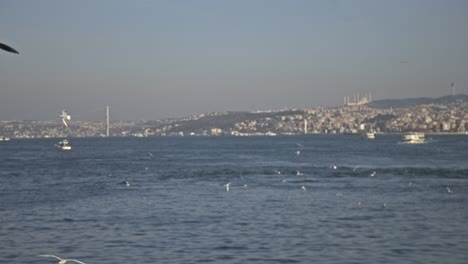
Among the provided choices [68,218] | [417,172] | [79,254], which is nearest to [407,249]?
[79,254]

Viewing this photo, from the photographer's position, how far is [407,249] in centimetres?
2216

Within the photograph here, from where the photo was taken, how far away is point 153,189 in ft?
150

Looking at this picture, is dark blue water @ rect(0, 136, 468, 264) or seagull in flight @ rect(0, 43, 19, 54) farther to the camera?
dark blue water @ rect(0, 136, 468, 264)

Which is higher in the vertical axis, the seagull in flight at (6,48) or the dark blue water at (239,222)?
the seagull in flight at (6,48)

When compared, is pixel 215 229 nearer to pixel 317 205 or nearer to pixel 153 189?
pixel 317 205

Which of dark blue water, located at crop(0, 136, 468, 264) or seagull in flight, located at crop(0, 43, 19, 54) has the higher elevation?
seagull in flight, located at crop(0, 43, 19, 54)

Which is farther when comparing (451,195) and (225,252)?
(451,195)

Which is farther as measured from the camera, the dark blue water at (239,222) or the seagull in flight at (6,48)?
the dark blue water at (239,222)

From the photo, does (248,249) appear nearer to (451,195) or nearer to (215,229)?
(215,229)

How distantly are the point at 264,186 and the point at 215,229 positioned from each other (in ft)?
67.8

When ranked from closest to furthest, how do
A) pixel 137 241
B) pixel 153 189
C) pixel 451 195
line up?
pixel 137 241, pixel 451 195, pixel 153 189

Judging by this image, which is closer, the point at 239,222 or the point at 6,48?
the point at 6,48

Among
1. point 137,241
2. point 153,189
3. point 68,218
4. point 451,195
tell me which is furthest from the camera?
point 153,189

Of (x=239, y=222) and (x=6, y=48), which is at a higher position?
(x=6, y=48)
